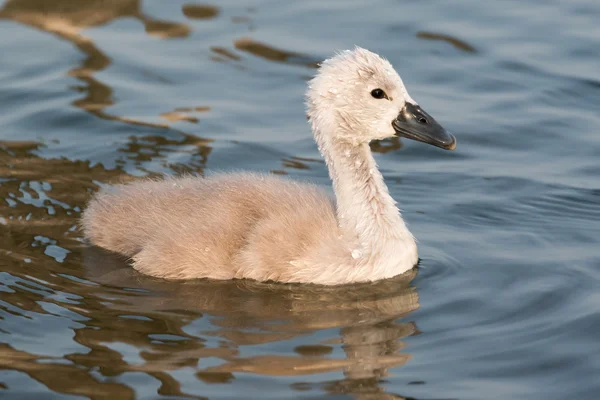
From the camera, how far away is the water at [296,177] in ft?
18.9

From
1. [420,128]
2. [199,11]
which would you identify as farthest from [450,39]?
[420,128]

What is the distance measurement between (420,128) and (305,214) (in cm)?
91

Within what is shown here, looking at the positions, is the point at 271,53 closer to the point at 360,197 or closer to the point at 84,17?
the point at 84,17

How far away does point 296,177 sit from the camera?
28.4 ft

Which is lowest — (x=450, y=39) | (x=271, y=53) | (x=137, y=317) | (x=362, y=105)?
(x=137, y=317)

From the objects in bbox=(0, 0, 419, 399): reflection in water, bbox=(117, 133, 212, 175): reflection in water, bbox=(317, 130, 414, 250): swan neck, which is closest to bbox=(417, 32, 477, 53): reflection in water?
bbox=(117, 133, 212, 175): reflection in water

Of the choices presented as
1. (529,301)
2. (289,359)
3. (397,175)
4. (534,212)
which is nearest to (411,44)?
(397,175)

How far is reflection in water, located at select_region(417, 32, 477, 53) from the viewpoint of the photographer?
10930 mm

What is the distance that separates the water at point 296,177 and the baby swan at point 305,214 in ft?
0.42

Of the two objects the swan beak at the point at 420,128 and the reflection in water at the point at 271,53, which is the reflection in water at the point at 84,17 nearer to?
the reflection in water at the point at 271,53

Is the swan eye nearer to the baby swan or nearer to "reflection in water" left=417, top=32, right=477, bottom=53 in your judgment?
the baby swan

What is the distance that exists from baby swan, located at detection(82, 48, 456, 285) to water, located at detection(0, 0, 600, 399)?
13 centimetres

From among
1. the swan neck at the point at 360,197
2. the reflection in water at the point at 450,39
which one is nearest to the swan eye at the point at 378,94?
the swan neck at the point at 360,197

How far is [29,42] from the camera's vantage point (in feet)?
36.9
